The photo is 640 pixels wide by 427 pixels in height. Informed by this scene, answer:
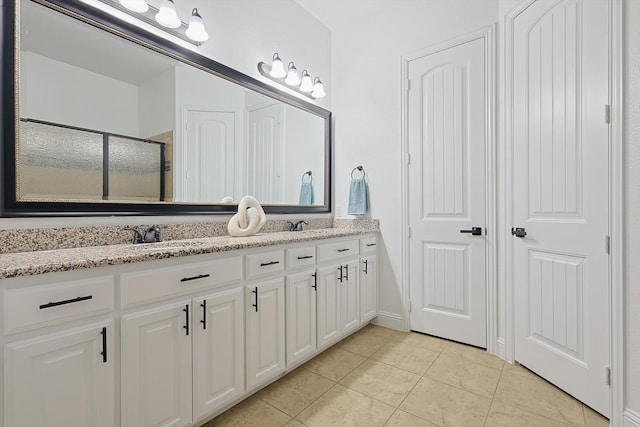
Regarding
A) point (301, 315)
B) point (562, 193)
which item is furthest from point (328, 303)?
point (562, 193)

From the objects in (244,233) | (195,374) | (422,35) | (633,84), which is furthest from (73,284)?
(422,35)

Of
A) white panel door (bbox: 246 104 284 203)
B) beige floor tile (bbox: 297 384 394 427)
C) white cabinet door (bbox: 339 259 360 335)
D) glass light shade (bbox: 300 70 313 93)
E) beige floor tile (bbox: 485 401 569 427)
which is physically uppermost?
glass light shade (bbox: 300 70 313 93)

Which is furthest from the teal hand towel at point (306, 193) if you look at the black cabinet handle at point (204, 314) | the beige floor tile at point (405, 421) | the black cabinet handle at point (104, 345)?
the black cabinet handle at point (104, 345)

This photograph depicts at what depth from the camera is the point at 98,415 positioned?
1.10 m

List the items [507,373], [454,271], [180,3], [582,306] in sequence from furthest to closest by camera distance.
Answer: [454,271]
[507,373]
[180,3]
[582,306]

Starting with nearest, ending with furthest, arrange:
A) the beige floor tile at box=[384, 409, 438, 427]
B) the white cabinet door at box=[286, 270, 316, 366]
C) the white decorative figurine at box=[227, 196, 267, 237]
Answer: the beige floor tile at box=[384, 409, 438, 427]
the white cabinet door at box=[286, 270, 316, 366]
the white decorative figurine at box=[227, 196, 267, 237]

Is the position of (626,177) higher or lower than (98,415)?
higher

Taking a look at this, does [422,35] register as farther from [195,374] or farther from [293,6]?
[195,374]

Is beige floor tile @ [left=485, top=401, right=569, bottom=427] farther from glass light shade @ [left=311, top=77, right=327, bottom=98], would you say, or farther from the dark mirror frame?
glass light shade @ [left=311, top=77, right=327, bottom=98]

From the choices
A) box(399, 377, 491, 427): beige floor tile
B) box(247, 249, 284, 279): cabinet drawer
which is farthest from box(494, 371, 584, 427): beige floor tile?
box(247, 249, 284, 279): cabinet drawer

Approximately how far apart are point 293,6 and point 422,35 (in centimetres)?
116

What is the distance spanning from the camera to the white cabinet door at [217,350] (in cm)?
141

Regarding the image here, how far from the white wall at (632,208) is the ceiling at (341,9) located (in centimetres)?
188

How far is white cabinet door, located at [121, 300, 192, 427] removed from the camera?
3.87ft
